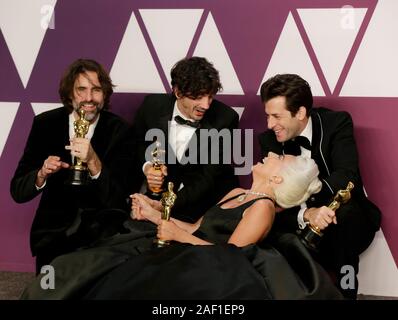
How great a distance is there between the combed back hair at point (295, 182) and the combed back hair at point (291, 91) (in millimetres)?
506

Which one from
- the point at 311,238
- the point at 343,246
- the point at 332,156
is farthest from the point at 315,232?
the point at 332,156

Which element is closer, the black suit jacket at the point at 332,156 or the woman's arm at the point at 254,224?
the woman's arm at the point at 254,224

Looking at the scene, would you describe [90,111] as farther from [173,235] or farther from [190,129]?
[173,235]

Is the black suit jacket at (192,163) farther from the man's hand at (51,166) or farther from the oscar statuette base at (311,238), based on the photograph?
the oscar statuette base at (311,238)

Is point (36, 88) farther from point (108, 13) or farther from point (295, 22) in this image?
point (295, 22)

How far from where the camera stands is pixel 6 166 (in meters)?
3.98

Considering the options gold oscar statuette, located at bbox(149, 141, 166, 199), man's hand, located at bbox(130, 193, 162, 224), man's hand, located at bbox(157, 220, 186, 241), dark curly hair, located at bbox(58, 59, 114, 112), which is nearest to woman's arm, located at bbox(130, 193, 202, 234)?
man's hand, located at bbox(130, 193, 162, 224)

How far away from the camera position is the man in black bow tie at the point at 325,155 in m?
3.09

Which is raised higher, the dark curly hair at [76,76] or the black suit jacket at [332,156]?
the dark curly hair at [76,76]

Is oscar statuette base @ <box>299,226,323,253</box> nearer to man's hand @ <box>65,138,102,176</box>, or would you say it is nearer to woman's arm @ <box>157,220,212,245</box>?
woman's arm @ <box>157,220,212,245</box>

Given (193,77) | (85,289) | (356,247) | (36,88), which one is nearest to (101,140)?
(193,77)

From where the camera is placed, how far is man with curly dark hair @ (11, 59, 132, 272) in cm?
320

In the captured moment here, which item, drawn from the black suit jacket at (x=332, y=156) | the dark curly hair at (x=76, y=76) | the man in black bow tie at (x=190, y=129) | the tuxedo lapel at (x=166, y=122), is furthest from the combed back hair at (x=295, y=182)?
the dark curly hair at (x=76, y=76)

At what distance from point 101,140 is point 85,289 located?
3.56 feet
